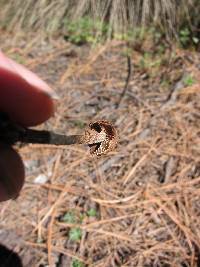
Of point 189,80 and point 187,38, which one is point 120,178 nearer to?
point 189,80

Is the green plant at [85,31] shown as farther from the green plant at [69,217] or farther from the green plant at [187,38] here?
the green plant at [69,217]

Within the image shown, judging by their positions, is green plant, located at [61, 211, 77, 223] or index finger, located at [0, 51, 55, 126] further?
green plant, located at [61, 211, 77, 223]

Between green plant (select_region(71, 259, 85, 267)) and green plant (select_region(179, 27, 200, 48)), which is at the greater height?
green plant (select_region(179, 27, 200, 48))

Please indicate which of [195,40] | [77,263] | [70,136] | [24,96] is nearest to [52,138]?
[70,136]

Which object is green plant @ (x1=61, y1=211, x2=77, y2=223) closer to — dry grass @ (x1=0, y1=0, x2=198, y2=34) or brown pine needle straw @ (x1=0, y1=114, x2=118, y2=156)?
brown pine needle straw @ (x1=0, y1=114, x2=118, y2=156)

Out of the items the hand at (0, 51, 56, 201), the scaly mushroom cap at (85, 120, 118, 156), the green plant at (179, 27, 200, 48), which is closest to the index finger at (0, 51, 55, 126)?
the hand at (0, 51, 56, 201)

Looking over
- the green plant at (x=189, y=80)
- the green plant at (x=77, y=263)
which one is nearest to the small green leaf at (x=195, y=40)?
the green plant at (x=189, y=80)

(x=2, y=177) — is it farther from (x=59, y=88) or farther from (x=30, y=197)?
(x=59, y=88)
